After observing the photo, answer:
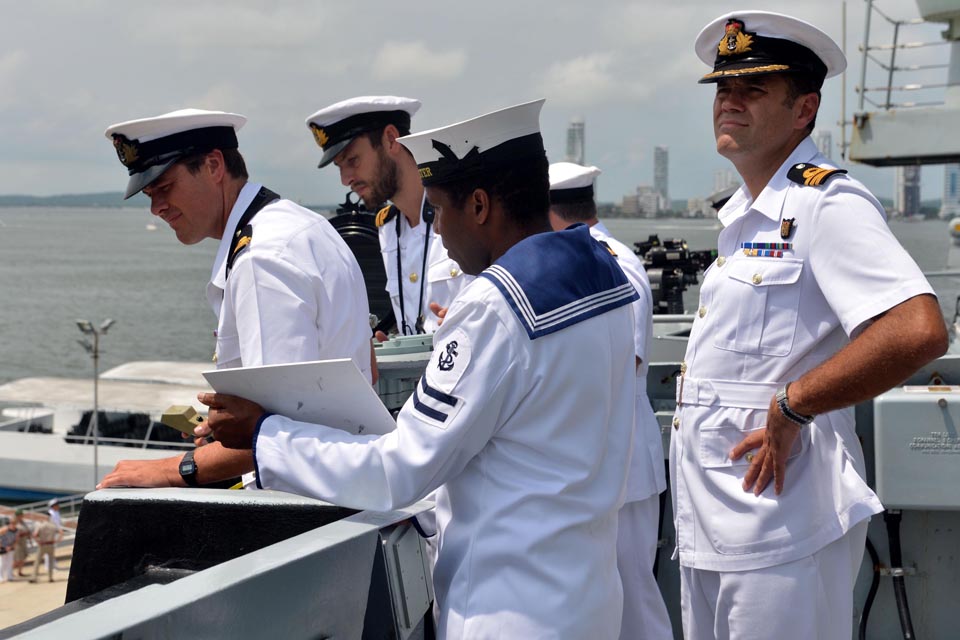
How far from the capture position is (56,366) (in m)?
69.4

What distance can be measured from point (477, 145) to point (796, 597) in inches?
51.1

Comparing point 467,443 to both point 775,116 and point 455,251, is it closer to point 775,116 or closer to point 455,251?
point 455,251

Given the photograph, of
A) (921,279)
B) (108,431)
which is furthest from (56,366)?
(921,279)

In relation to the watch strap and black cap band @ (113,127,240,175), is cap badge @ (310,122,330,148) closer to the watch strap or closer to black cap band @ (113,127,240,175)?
black cap band @ (113,127,240,175)

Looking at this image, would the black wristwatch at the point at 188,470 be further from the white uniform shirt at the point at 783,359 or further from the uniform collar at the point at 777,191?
the uniform collar at the point at 777,191

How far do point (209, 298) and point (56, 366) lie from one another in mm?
71794

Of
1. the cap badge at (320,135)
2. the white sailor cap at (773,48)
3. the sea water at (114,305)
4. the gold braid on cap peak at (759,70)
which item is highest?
the white sailor cap at (773,48)

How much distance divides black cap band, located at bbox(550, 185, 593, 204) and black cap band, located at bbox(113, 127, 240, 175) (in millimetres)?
1874

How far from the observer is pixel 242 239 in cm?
260

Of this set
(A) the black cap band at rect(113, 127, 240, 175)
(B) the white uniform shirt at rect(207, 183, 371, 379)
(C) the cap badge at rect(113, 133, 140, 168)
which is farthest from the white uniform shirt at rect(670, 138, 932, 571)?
(C) the cap badge at rect(113, 133, 140, 168)

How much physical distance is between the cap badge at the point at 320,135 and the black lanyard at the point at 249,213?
1.20m

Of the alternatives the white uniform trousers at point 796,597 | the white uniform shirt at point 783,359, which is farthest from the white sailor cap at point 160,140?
the white uniform trousers at point 796,597

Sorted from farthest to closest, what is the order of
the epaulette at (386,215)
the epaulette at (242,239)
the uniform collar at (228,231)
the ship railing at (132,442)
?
the ship railing at (132,442), the epaulette at (386,215), the uniform collar at (228,231), the epaulette at (242,239)

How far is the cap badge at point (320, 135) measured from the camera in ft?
13.2
